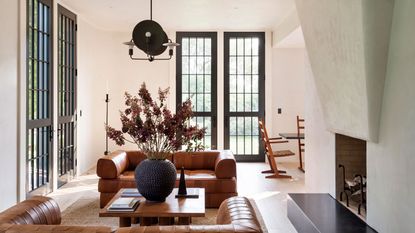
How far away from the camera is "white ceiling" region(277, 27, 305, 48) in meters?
6.59

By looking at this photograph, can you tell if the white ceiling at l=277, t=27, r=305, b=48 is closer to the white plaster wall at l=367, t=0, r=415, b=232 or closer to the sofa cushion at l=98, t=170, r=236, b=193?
the sofa cushion at l=98, t=170, r=236, b=193

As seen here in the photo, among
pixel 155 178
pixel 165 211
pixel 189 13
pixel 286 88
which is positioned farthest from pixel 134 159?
pixel 286 88

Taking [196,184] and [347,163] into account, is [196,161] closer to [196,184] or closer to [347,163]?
[196,184]

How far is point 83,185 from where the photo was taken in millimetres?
5988

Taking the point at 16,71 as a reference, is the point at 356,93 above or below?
below

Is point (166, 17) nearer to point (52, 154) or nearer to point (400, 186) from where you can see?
point (52, 154)

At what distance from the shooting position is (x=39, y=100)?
518 cm

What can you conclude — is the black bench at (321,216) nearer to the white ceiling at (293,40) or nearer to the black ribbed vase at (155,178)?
the black ribbed vase at (155,178)

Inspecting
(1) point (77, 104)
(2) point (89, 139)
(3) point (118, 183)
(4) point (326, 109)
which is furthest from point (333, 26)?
(2) point (89, 139)

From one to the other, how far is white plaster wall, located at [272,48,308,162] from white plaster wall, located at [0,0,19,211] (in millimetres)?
5312

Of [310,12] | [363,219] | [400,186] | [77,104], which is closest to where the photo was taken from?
[400,186]

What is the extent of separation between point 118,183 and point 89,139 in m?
3.22

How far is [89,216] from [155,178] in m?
1.60

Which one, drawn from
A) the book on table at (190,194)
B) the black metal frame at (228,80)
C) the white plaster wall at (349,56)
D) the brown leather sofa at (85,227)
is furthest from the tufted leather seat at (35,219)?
the black metal frame at (228,80)
